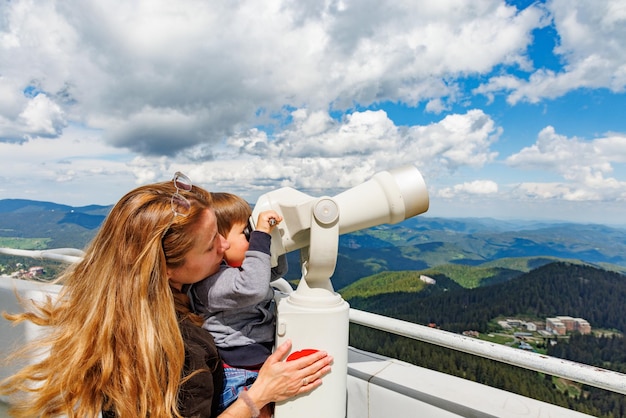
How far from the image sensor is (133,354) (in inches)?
49.2

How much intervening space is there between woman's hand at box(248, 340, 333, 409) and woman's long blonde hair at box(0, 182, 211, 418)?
0.94 ft

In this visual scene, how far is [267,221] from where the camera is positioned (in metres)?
1.46

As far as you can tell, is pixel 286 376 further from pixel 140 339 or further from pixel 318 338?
pixel 140 339

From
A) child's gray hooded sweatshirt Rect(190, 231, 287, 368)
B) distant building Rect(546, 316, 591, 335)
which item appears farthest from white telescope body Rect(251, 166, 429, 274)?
distant building Rect(546, 316, 591, 335)

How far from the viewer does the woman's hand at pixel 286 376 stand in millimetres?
1350

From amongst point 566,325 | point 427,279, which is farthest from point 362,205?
point 427,279

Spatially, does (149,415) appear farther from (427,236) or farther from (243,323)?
(427,236)

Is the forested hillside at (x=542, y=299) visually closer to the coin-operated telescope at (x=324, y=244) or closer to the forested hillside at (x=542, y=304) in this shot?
the forested hillside at (x=542, y=304)

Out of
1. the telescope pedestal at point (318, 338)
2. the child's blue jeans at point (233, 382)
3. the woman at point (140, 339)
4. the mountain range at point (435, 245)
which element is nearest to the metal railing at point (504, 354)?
the telescope pedestal at point (318, 338)

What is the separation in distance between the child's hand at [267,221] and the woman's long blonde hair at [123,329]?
9.5 inches

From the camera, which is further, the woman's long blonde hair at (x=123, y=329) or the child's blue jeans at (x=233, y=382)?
the child's blue jeans at (x=233, y=382)

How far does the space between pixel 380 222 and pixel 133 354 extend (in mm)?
987

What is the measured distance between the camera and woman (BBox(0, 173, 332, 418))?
48.2 inches

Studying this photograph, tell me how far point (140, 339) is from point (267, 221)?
57 cm
